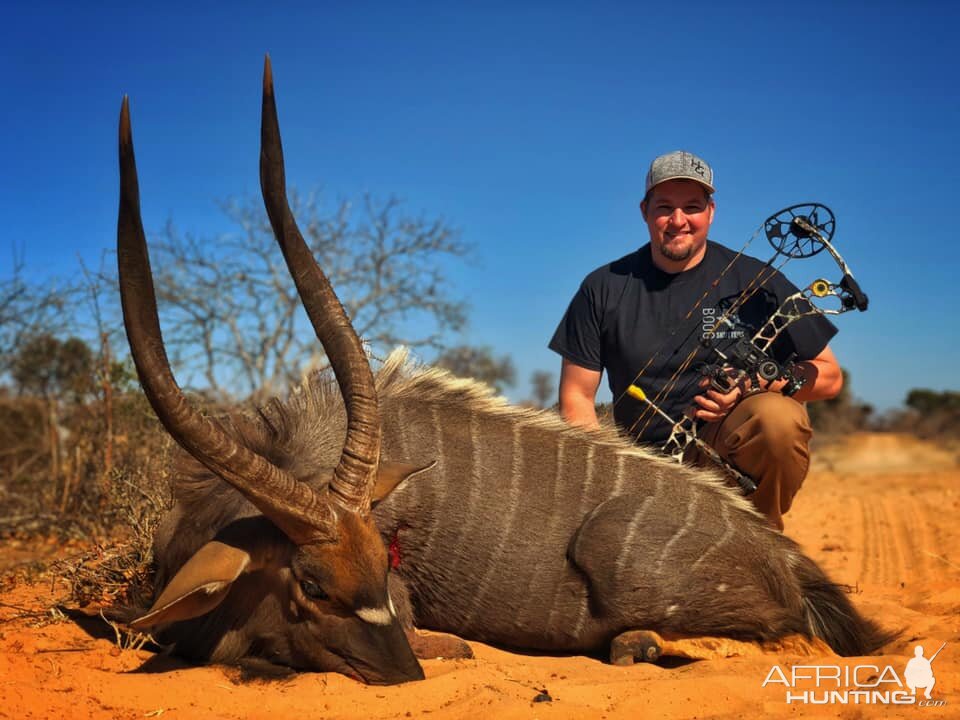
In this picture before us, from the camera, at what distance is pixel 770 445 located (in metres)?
4.12

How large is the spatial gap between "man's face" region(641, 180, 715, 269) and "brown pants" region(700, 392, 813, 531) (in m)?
0.91

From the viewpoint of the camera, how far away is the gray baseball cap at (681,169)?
15.3 feet

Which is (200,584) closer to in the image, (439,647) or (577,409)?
(439,647)

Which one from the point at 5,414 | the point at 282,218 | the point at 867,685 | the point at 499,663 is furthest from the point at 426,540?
the point at 5,414

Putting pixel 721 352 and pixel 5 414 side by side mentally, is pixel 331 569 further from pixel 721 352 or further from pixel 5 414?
pixel 5 414

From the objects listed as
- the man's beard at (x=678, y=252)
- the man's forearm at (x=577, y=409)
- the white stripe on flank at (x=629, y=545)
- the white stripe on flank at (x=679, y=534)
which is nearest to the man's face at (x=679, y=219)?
the man's beard at (x=678, y=252)

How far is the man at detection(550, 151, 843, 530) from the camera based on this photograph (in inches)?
179

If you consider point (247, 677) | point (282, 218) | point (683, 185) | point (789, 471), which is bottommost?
point (247, 677)

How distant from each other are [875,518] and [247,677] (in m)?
6.07

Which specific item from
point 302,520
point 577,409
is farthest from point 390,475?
point 577,409

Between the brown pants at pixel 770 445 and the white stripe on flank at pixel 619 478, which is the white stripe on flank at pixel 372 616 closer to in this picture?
the white stripe on flank at pixel 619 478

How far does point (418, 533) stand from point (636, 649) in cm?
96

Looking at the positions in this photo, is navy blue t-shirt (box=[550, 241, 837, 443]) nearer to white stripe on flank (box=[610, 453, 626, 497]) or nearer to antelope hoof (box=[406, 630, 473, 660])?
white stripe on flank (box=[610, 453, 626, 497])

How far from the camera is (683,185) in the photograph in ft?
15.6
